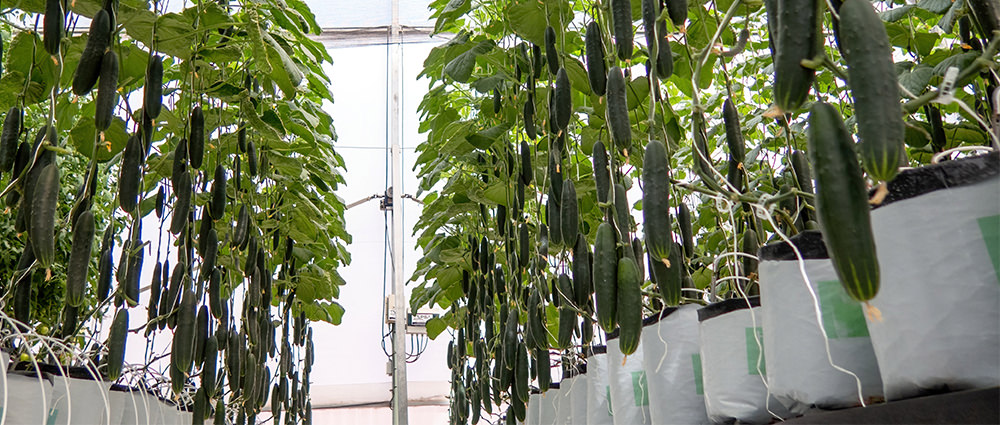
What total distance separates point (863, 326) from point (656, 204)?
30 cm

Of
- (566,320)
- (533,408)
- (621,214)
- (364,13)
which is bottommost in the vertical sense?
(533,408)

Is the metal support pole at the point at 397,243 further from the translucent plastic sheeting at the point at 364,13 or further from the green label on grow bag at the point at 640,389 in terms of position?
the green label on grow bag at the point at 640,389

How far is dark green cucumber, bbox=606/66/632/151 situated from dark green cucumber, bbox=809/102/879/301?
46 cm

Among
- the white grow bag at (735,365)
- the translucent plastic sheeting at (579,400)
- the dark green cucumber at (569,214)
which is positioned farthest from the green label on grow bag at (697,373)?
the translucent plastic sheeting at (579,400)

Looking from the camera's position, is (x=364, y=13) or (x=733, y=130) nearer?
(x=733, y=130)

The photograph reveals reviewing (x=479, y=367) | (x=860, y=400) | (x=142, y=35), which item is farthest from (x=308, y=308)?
(x=860, y=400)

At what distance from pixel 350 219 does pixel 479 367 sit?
8.75 ft

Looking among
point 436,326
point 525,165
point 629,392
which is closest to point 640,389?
point 629,392

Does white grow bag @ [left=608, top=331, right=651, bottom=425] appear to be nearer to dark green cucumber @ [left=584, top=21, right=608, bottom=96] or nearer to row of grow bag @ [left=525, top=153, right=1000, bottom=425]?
row of grow bag @ [left=525, top=153, right=1000, bottom=425]

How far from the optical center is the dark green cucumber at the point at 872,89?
0.54m

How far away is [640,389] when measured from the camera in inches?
64.2

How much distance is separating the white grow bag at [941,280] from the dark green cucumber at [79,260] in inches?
42.3

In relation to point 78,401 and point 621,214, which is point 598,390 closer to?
point 621,214

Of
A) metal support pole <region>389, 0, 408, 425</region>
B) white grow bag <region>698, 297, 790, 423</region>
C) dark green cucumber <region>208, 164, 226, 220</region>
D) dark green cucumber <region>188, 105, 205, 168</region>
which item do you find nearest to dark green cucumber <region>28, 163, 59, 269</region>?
dark green cucumber <region>188, 105, 205, 168</region>
